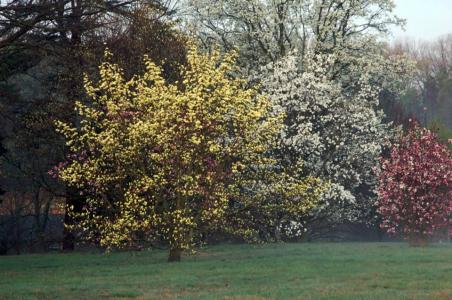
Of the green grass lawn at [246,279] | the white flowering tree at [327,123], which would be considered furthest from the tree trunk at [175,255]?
the white flowering tree at [327,123]

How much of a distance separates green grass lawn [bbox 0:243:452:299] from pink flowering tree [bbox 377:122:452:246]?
1039 cm

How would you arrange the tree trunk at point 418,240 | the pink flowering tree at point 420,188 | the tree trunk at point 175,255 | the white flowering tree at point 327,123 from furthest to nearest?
the white flowering tree at point 327,123
the tree trunk at point 418,240
the pink flowering tree at point 420,188
the tree trunk at point 175,255

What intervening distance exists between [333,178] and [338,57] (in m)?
7.30

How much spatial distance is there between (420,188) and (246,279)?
825 inches

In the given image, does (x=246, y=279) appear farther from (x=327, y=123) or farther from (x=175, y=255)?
A: (x=327, y=123)

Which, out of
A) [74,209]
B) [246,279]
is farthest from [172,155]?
[74,209]

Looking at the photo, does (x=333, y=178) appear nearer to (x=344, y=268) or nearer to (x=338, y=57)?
(x=338, y=57)

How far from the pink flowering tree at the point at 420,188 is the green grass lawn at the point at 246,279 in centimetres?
1039

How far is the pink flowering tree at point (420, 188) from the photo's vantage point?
38.6m

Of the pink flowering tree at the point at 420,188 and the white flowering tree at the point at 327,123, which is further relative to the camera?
the white flowering tree at the point at 327,123

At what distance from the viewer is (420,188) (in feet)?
128

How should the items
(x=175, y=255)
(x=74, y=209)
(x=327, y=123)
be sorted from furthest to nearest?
(x=327, y=123) → (x=74, y=209) → (x=175, y=255)

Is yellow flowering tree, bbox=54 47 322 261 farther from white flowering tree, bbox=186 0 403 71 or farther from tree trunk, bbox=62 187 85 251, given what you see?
white flowering tree, bbox=186 0 403 71

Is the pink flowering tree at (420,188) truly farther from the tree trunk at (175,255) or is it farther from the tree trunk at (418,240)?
the tree trunk at (175,255)
